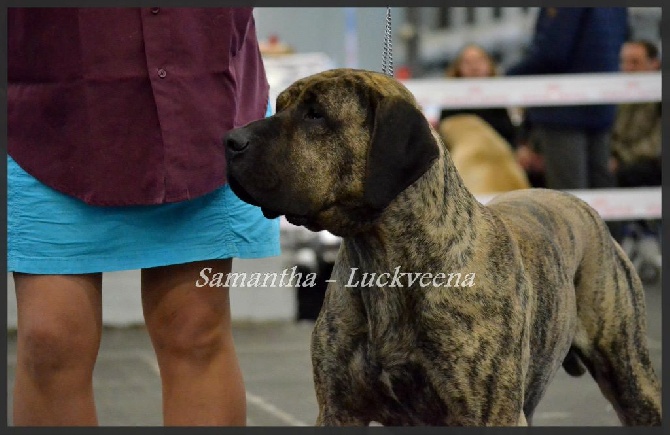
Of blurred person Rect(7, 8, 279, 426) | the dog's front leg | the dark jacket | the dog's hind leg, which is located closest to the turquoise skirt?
blurred person Rect(7, 8, 279, 426)

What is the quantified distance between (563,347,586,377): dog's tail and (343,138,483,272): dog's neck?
1027 mm

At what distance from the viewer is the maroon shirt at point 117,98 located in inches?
114

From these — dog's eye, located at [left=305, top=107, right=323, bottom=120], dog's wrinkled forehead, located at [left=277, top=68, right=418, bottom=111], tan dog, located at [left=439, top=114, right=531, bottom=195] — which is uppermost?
dog's wrinkled forehead, located at [left=277, top=68, right=418, bottom=111]

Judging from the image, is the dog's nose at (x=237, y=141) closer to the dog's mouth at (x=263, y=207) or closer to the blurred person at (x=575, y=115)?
the dog's mouth at (x=263, y=207)

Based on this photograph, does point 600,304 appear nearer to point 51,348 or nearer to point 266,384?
point 51,348

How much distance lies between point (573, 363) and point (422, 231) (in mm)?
1202

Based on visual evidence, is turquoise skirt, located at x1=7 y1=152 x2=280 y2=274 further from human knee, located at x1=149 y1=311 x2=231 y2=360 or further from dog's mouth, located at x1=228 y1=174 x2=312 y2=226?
dog's mouth, located at x1=228 y1=174 x2=312 y2=226

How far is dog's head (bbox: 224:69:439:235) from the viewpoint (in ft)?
8.63

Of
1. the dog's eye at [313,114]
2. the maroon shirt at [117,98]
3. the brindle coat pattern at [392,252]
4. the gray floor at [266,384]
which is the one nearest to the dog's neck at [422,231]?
the brindle coat pattern at [392,252]

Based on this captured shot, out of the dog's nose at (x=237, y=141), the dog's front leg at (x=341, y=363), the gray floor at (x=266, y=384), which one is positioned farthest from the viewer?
the gray floor at (x=266, y=384)

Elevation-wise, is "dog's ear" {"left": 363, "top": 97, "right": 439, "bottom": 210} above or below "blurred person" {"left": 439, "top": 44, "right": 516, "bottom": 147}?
above

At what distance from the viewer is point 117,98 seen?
9.57 feet

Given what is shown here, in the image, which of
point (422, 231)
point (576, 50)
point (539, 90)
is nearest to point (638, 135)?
point (539, 90)

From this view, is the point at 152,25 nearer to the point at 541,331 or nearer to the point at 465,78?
the point at 541,331
